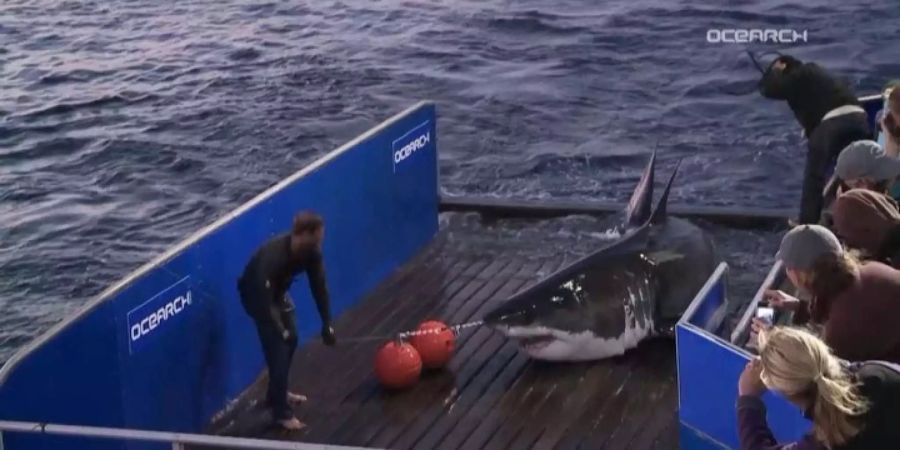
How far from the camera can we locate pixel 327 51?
115ft

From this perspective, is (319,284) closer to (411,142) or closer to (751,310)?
(751,310)

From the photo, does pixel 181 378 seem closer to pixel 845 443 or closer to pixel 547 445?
pixel 547 445

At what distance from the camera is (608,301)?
1141 cm

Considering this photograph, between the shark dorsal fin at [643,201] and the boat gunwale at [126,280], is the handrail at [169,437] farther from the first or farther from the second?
the shark dorsal fin at [643,201]

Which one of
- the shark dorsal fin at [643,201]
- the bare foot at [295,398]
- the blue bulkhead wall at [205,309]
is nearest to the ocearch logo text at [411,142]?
the blue bulkhead wall at [205,309]

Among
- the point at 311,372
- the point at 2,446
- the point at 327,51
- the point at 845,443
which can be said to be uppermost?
the point at 845,443

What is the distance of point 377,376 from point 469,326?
1.38 meters

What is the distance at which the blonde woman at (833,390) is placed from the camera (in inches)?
212

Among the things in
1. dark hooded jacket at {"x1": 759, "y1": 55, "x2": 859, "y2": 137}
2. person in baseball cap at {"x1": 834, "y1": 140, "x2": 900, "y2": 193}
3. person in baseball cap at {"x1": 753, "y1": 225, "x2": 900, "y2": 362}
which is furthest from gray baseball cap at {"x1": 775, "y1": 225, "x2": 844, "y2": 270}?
dark hooded jacket at {"x1": 759, "y1": 55, "x2": 859, "y2": 137}

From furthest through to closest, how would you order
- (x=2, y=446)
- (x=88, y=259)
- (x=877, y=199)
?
1. (x=88, y=259)
2. (x=2, y=446)
3. (x=877, y=199)

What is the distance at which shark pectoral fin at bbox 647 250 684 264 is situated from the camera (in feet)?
39.2

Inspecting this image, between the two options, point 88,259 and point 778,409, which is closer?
point 778,409

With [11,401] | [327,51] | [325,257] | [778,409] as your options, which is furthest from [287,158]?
[778,409]

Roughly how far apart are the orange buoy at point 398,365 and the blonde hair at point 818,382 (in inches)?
233
